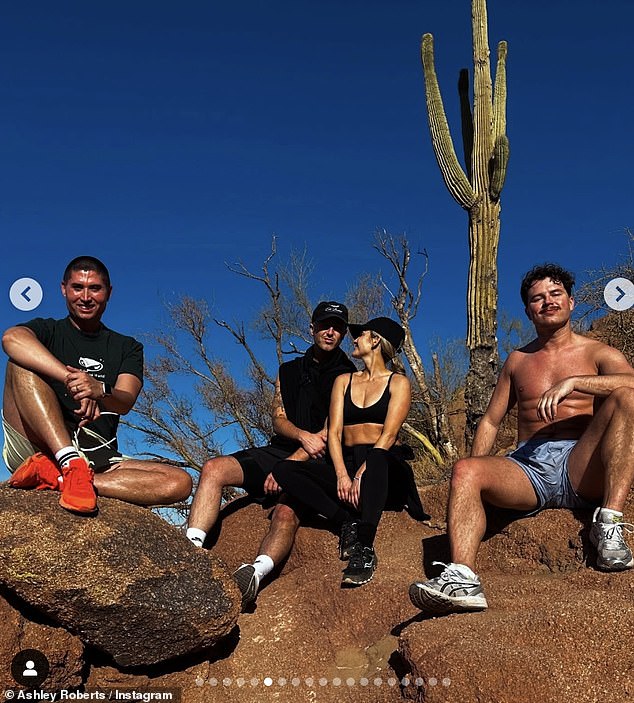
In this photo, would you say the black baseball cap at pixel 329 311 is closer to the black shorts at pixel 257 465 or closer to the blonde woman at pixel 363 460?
the blonde woman at pixel 363 460

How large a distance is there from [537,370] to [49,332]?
3053 millimetres

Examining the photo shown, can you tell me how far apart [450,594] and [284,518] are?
159cm

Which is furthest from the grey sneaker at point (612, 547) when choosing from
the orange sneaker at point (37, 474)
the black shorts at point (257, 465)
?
the orange sneaker at point (37, 474)

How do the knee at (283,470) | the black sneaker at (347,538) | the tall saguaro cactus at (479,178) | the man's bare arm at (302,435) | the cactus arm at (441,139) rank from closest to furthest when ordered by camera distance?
the black sneaker at (347,538), the knee at (283,470), the man's bare arm at (302,435), the tall saguaro cactus at (479,178), the cactus arm at (441,139)

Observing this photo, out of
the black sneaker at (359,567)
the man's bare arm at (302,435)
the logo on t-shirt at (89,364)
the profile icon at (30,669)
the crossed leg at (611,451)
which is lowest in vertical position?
the profile icon at (30,669)

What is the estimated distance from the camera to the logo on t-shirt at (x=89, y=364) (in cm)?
435

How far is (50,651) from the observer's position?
362cm

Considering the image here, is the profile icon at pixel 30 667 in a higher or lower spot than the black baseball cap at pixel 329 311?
lower

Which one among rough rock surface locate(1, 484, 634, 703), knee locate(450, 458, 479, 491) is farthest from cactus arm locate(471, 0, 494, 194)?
knee locate(450, 458, 479, 491)

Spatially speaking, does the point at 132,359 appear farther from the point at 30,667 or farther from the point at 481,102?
the point at 481,102

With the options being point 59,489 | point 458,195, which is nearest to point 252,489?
point 59,489

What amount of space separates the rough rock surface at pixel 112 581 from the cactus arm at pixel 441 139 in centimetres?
702

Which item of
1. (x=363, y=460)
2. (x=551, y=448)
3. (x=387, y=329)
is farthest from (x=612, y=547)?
(x=387, y=329)

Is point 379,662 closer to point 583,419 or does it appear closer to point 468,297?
point 583,419
